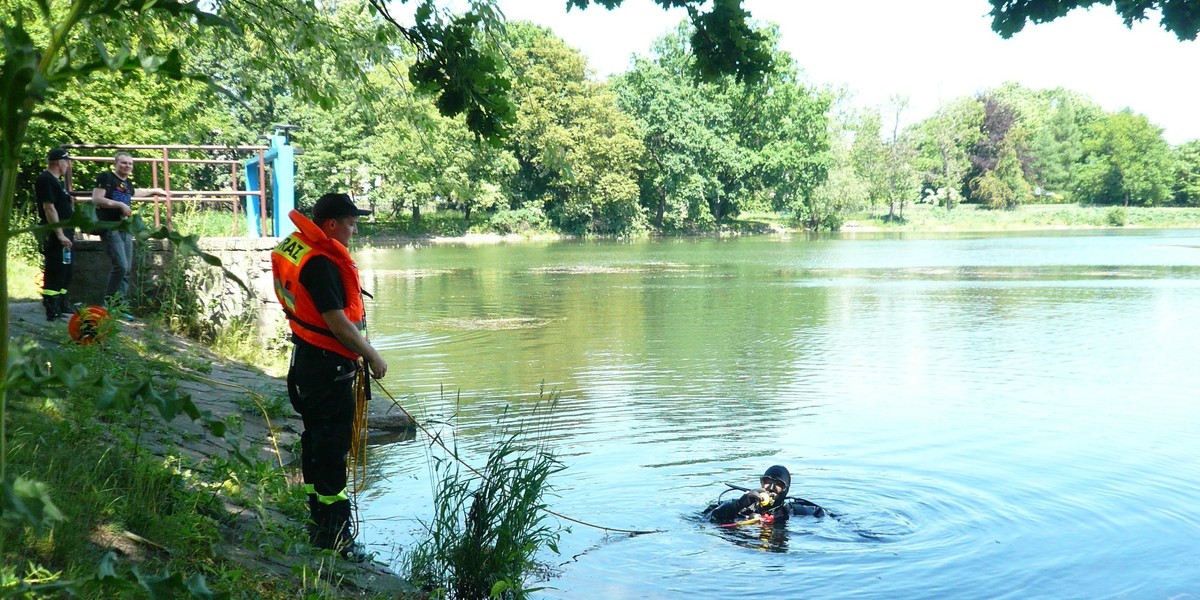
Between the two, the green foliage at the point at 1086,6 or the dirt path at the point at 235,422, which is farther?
the green foliage at the point at 1086,6

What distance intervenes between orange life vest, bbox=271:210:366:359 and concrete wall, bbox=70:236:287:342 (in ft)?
20.3

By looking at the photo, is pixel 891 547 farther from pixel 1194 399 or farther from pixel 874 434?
pixel 1194 399

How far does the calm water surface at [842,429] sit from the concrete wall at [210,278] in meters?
1.75

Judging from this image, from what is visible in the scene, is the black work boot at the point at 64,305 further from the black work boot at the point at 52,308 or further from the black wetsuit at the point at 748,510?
the black wetsuit at the point at 748,510

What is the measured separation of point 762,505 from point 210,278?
7.50 m

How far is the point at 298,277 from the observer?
5.16 m

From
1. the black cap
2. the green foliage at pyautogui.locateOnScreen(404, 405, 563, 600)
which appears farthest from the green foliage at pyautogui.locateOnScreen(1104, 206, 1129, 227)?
the black cap

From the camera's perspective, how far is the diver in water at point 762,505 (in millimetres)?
7086

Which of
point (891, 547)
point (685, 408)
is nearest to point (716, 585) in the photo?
point (891, 547)

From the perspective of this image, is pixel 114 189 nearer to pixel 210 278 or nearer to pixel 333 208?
pixel 210 278

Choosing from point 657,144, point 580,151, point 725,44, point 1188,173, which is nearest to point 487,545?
point 725,44

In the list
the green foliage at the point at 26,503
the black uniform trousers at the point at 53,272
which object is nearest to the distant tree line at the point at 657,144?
the black uniform trousers at the point at 53,272

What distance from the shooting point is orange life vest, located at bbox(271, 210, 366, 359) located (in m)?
5.16

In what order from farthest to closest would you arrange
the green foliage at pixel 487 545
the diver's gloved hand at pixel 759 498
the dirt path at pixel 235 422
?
1. the diver's gloved hand at pixel 759 498
2. the green foliage at pixel 487 545
3. the dirt path at pixel 235 422
